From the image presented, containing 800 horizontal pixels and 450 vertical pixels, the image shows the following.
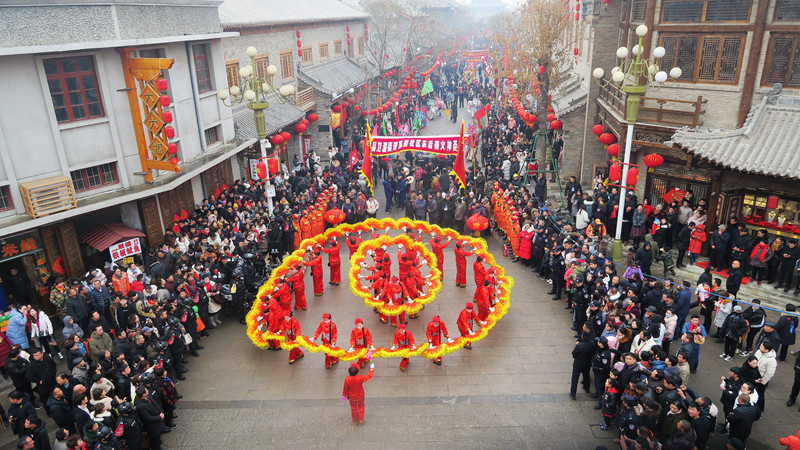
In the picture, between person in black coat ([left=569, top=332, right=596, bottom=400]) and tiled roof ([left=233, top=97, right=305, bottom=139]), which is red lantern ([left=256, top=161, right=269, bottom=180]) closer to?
tiled roof ([left=233, top=97, right=305, bottom=139])

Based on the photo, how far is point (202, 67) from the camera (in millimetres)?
18359

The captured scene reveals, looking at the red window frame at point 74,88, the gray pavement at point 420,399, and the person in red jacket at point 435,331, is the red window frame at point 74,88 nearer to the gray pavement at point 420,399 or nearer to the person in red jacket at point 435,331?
the gray pavement at point 420,399

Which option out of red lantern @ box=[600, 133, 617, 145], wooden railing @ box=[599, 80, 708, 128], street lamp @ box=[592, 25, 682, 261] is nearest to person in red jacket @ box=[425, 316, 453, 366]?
street lamp @ box=[592, 25, 682, 261]

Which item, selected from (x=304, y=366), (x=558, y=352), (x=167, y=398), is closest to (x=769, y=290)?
(x=558, y=352)

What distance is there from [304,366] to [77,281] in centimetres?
694

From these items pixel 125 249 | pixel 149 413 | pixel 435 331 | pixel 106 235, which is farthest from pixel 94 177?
pixel 435 331

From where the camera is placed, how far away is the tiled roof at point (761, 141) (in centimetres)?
1282

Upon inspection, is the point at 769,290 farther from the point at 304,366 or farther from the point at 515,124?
the point at 515,124

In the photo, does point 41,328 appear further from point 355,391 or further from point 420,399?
point 420,399

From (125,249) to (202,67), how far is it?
276 inches

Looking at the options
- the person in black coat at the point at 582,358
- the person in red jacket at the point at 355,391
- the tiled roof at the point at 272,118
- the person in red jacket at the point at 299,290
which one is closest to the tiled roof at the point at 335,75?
the tiled roof at the point at 272,118

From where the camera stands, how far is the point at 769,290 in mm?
13992

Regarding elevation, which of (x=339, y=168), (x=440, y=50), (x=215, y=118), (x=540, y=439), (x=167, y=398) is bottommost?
(x=540, y=439)

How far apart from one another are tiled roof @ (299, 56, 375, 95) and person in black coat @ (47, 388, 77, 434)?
860 inches
